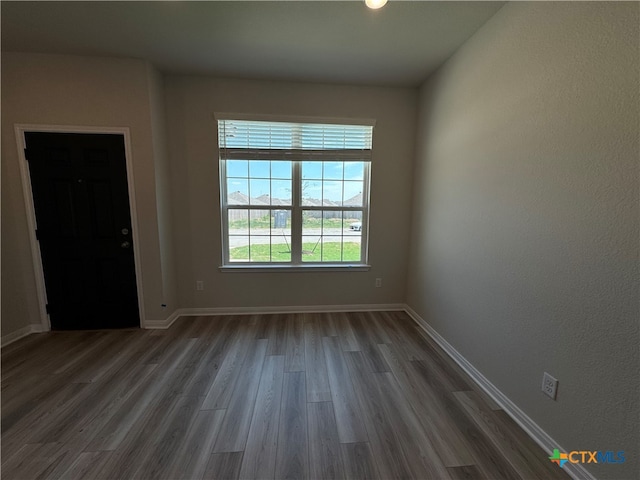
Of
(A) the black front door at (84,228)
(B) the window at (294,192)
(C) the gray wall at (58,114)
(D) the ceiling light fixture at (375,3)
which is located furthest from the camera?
(B) the window at (294,192)

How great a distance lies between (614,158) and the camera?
113cm

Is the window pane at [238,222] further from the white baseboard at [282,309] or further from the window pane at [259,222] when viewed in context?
the white baseboard at [282,309]

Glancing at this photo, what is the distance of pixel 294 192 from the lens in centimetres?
307

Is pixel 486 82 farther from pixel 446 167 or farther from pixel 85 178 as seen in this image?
pixel 85 178

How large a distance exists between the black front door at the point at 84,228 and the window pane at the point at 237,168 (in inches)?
38.8

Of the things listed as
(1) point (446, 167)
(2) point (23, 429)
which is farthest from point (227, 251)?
(1) point (446, 167)

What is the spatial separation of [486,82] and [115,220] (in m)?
3.50

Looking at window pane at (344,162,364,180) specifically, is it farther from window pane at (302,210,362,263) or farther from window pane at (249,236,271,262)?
window pane at (249,236,271,262)

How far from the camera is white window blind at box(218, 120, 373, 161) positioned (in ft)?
9.46

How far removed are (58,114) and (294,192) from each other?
7.58ft

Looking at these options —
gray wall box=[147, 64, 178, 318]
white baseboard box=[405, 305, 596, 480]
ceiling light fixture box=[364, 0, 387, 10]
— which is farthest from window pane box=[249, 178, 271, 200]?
white baseboard box=[405, 305, 596, 480]

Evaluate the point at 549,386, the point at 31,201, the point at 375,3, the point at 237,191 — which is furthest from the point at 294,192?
the point at 549,386

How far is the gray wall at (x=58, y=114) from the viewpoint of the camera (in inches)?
92.1

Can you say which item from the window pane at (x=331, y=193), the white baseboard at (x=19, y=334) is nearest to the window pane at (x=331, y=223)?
the window pane at (x=331, y=193)
